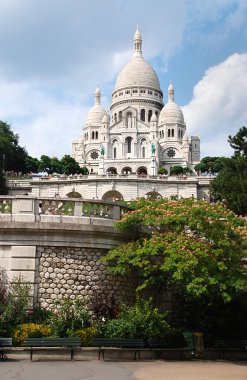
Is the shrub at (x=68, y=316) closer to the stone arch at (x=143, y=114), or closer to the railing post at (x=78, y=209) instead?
the railing post at (x=78, y=209)

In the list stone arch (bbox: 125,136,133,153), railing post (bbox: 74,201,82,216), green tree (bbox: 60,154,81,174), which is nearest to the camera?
railing post (bbox: 74,201,82,216)

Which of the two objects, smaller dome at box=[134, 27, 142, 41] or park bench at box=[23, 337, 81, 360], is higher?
smaller dome at box=[134, 27, 142, 41]

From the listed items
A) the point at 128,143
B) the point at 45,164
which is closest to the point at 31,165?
the point at 45,164

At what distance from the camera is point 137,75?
155250 millimetres

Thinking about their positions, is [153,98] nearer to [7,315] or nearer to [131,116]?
[131,116]

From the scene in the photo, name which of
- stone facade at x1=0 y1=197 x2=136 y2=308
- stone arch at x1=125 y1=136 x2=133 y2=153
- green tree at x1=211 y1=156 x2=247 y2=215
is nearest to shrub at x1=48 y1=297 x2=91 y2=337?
stone facade at x1=0 y1=197 x2=136 y2=308

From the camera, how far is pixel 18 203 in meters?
17.7

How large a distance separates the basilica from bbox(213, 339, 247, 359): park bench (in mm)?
99491

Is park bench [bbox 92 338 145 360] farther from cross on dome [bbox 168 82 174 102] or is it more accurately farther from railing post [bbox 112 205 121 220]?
cross on dome [bbox 168 82 174 102]

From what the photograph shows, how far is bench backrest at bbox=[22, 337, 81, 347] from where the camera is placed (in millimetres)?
15167

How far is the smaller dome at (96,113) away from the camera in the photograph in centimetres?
14888

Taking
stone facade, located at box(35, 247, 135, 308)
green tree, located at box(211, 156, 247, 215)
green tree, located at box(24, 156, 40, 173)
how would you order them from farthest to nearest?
green tree, located at box(24, 156, 40, 173) < green tree, located at box(211, 156, 247, 215) < stone facade, located at box(35, 247, 135, 308)

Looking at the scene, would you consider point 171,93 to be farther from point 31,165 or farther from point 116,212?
point 116,212

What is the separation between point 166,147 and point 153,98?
18.7m
